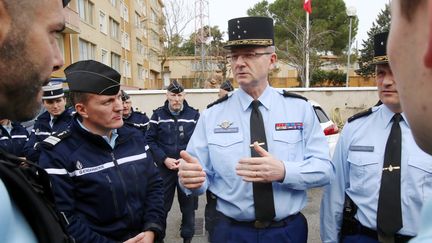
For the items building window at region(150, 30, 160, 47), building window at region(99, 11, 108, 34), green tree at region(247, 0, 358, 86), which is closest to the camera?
building window at region(99, 11, 108, 34)

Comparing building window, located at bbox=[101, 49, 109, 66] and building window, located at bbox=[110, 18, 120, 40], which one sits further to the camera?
building window, located at bbox=[110, 18, 120, 40]

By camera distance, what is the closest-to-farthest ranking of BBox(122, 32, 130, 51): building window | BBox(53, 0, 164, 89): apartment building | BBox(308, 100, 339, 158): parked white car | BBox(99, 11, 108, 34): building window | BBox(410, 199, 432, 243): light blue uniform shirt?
BBox(410, 199, 432, 243): light blue uniform shirt
BBox(308, 100, 339, 158): parked white car
BBox(53, 0, 164, 89): apartment building
BBox(99, 11, 108, 34): building window
BBox(122, 32, 130, 51): building window

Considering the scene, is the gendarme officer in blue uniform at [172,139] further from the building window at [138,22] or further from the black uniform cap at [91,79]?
the building window at [138,22]

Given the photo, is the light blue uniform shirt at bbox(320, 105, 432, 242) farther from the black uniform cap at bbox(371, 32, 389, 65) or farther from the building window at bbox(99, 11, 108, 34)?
the building window at bbox(99, 11, 108, 34)

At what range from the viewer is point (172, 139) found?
193 inches

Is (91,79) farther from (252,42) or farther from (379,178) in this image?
(379,178)

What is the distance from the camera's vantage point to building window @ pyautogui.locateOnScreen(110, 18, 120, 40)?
27359 millimetres

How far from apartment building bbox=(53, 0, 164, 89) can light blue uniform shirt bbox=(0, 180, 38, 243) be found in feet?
49.0

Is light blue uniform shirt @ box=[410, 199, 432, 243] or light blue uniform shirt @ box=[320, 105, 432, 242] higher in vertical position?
light blue uniform shirt @ box=[410, 199, 432, 243]

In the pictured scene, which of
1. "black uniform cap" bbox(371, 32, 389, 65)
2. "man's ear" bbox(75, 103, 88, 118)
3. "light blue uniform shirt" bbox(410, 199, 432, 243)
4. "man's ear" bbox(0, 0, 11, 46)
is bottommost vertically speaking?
"light blue uniform shirt" bbox(410, 199, 432, 243)

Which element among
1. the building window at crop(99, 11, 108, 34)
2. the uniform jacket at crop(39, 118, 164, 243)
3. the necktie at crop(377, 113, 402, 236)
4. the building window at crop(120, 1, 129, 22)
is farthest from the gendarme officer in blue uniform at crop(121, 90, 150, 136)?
the building window at crop(120, 1, 129, 22)

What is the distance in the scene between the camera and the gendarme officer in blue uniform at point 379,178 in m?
1.99

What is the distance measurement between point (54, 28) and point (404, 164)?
201 centimetres

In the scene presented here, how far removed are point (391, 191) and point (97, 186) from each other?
182 centimetres
